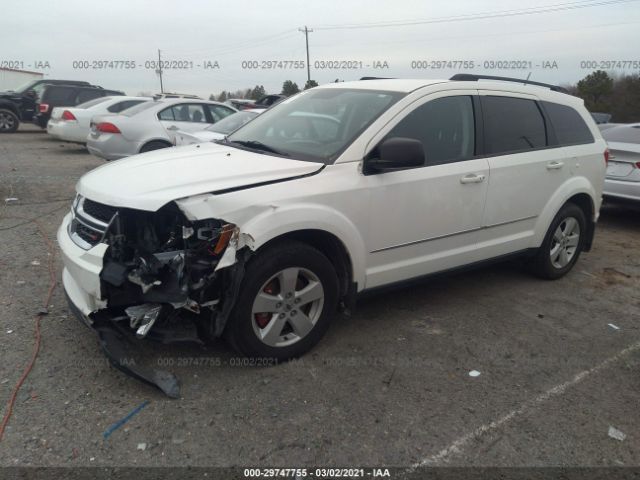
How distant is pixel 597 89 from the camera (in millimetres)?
33031

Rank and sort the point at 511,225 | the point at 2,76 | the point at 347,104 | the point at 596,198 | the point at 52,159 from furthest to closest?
the point at 2,76, the point at 52,159, the point at 596,198, the point at 511,225, the point at 347,104

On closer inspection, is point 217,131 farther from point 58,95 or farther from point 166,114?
point 58,95

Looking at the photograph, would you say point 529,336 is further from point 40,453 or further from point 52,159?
point 52,159

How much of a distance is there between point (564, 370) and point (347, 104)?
2.42m

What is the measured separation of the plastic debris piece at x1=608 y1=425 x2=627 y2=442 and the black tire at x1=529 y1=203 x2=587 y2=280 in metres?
2.26

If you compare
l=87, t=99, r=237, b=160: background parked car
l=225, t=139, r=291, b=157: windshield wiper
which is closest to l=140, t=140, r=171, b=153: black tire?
l=87, t=99, r=237, b=160: background parked car

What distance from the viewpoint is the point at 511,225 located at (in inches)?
174

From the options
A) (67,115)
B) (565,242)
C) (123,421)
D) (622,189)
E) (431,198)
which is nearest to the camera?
(123,421)

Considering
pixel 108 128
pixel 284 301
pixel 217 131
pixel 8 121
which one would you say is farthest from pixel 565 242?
pixel 8 121

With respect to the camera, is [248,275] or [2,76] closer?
[248,275]

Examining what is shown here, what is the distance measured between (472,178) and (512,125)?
0.82m

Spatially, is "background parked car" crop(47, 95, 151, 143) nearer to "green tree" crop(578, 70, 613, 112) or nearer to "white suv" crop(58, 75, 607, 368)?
"white suv" crop(58, 75, 607, 368)

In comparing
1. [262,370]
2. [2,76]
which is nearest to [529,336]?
[262,370]

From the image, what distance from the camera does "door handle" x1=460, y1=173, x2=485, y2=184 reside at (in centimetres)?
390
